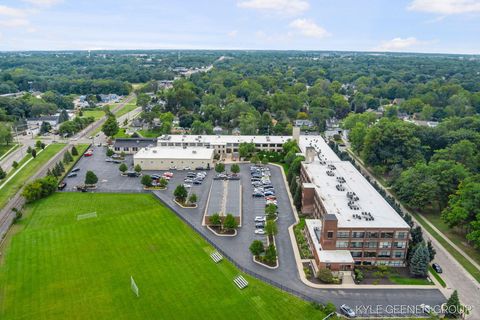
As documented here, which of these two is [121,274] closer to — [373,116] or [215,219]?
[215,219]

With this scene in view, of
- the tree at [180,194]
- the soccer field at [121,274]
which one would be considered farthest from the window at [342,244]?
the tree at [180,194]

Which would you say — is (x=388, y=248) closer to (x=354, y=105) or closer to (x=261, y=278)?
(x=261, y=278)

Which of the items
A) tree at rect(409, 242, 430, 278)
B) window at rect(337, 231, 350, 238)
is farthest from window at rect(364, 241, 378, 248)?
tree at rect(409, 242, 430, 278)

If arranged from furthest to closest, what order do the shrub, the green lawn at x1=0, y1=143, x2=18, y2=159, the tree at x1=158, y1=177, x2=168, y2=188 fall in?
the green lawn at x1=0, y1=143, x2=18, y2=159 → the tree at x1=158, y1=177, x2=168, y2=188 → the shrub

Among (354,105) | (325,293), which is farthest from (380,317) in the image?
(354,105)

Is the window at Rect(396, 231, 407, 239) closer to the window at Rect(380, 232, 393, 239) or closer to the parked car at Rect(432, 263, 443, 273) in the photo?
the window at Rect(380, 232, 393, 239)

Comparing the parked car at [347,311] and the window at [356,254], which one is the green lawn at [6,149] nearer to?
the window at [356,254]
